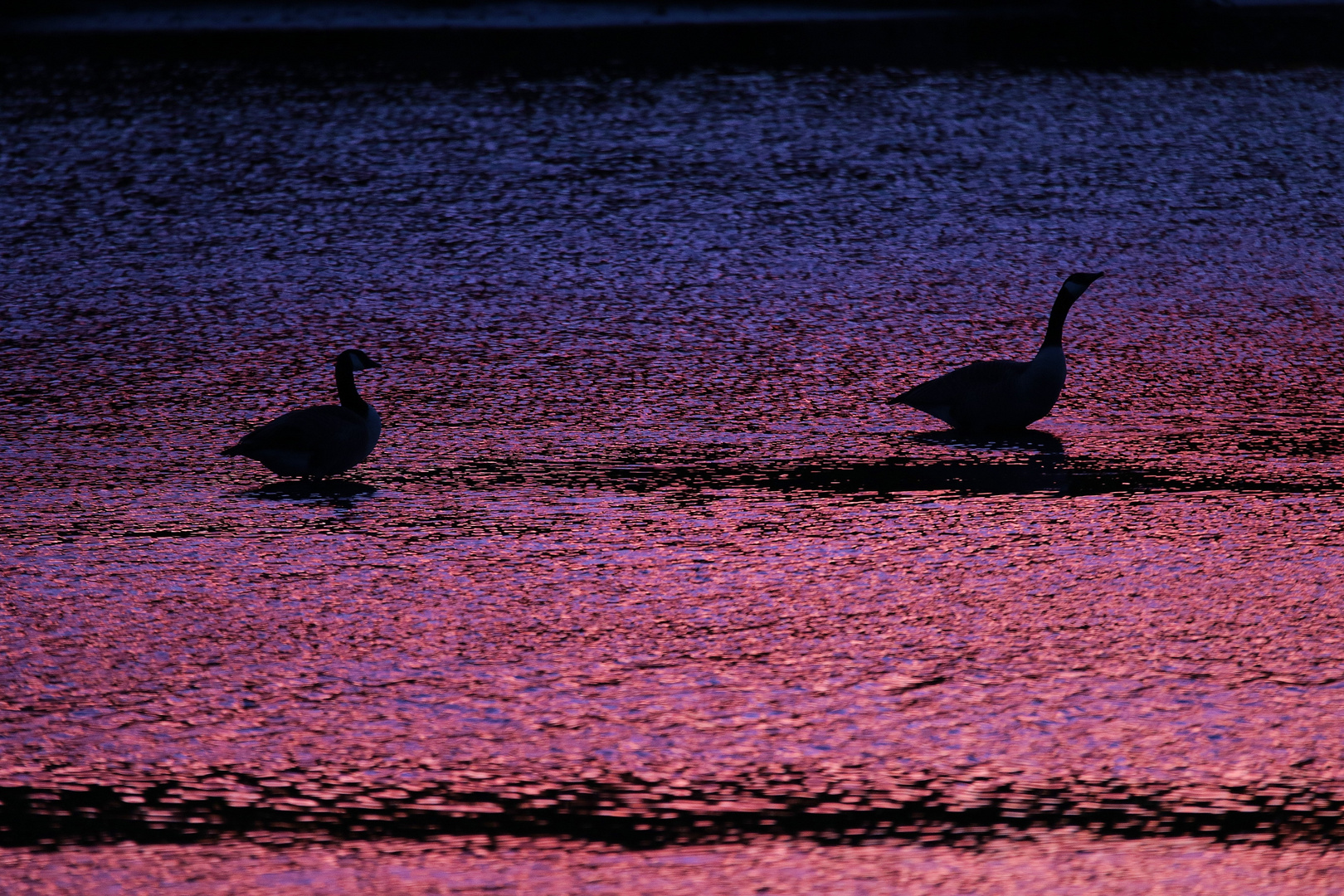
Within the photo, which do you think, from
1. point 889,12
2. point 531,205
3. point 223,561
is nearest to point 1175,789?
point 223,561

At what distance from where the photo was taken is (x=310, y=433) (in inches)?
232

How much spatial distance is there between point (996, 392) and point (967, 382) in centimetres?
12

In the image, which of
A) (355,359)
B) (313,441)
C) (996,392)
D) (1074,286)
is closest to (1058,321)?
(1074,286)

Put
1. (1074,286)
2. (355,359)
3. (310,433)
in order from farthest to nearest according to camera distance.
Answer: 1. (1074,286)
2. (355,359)
3. (310,433)

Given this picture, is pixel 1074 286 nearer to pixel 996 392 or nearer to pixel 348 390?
pixel 996 392

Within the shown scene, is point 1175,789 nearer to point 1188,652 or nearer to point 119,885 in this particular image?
point 1188,652

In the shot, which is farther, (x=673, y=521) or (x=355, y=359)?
(x=355, y=359)

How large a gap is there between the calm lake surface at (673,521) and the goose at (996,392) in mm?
110

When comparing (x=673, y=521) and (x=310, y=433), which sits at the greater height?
(x=310, y=433)

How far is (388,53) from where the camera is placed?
1433 centimetres

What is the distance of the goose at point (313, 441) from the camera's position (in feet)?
19.4

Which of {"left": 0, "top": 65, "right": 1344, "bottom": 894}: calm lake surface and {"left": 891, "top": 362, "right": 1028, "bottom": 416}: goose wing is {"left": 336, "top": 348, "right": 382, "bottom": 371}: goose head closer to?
{"left": 0, "top": 65, "right": 1344, "bottom": 894}: calm lake surface

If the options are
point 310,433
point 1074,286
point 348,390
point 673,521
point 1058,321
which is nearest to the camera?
point 673,521

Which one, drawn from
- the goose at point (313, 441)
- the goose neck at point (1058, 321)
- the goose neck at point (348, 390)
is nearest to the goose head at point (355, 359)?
the goose neck at point (348, 390)
